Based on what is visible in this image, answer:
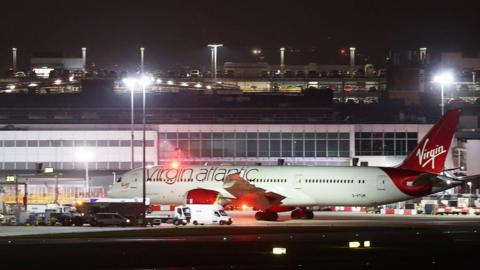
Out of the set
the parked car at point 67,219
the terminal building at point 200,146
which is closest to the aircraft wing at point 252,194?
the parked car at point 67,219

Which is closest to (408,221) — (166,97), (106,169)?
(106,169)

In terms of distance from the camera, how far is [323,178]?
99625mm

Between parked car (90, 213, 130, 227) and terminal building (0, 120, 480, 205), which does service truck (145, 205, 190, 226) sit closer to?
parked car (90, 213, 130, 227)

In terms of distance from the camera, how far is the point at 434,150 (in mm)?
100188

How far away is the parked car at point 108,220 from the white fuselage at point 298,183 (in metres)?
13.0

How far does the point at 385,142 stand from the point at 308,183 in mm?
41585

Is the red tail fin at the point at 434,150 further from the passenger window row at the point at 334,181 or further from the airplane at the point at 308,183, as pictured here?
the passenger window row at the point at 334,181

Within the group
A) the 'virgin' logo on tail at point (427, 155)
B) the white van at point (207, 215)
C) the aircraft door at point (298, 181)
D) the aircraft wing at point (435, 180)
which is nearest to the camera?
the white van at point (207, 215)

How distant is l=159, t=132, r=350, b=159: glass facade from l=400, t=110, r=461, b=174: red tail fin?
3743cm

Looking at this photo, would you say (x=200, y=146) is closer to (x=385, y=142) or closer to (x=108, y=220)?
(x=385, y=142)

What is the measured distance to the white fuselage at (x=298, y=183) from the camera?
9881 centimetres

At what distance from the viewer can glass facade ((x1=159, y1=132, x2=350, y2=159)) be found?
137 meters

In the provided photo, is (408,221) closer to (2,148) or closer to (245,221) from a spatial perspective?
(245,221)

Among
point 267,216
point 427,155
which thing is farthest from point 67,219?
point 427,155
